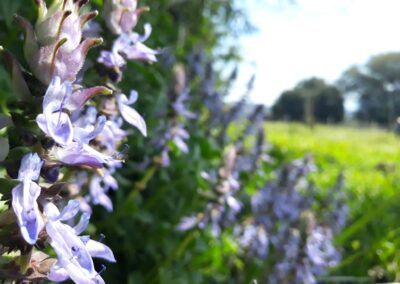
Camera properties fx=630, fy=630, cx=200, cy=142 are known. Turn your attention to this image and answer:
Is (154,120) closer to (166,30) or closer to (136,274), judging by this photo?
(136,274)

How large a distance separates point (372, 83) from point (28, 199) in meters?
35.4

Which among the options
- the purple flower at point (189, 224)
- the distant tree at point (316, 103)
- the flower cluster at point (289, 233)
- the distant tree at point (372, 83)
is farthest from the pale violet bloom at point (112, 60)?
the distant tree at point (316, 103)

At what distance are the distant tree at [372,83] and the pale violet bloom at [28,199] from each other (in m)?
24.0

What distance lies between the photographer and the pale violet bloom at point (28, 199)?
0.79 m

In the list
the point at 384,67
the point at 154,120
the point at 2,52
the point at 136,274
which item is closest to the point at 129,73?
the point at 154,120

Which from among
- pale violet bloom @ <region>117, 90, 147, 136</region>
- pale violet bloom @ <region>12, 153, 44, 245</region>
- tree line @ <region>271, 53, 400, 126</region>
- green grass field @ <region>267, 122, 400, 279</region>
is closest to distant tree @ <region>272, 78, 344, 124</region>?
tree line @ <region>271, 53, 400, 126</region>

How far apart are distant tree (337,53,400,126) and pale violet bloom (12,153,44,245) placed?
24.0 meters

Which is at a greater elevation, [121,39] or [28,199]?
[121,39]

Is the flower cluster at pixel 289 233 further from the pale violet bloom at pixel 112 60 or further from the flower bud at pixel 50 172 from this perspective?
the flower bud at pixel 50 172

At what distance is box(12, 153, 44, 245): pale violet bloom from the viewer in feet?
2.58

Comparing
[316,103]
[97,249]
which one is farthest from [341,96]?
[97,249]

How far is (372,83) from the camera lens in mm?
34719

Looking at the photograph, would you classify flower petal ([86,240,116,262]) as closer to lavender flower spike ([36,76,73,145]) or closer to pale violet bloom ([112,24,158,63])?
lavender flower spike ([36,76,73,145])

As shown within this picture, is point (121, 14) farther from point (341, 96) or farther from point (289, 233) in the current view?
point (341, 96)
